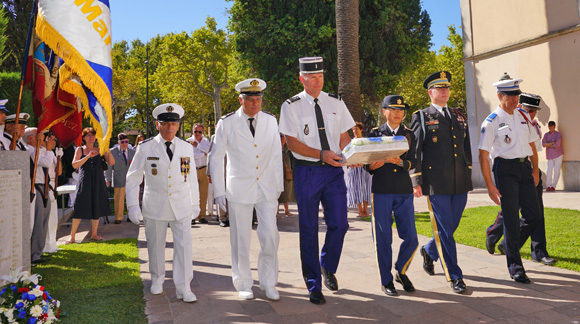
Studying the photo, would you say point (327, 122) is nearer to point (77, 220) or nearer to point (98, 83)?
point (98, 83)

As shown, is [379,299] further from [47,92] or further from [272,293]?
[47,92]

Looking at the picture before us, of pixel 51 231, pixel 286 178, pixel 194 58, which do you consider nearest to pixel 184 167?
pixel 51 231

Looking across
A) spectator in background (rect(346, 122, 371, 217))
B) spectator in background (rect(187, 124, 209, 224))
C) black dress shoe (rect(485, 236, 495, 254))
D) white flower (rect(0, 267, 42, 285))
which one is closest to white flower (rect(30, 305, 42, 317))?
white flower (rect(0, 267, 42, 285))

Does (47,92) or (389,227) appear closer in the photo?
(389,227)

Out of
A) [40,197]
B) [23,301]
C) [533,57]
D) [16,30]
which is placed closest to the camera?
[23,301]

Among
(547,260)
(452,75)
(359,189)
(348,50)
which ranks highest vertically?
(452,75)

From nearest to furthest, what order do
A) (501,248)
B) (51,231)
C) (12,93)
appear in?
(501,248), (51,231), (12,93)

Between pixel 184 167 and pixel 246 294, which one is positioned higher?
pixel 184 167

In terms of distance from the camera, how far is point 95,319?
14.7ft

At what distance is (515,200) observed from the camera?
218 inches

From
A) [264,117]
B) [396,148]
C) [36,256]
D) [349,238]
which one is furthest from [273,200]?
[36,256]

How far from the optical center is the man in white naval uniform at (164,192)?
17.3 ft

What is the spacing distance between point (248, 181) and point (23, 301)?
238 centimetres

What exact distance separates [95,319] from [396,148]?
3318mm
